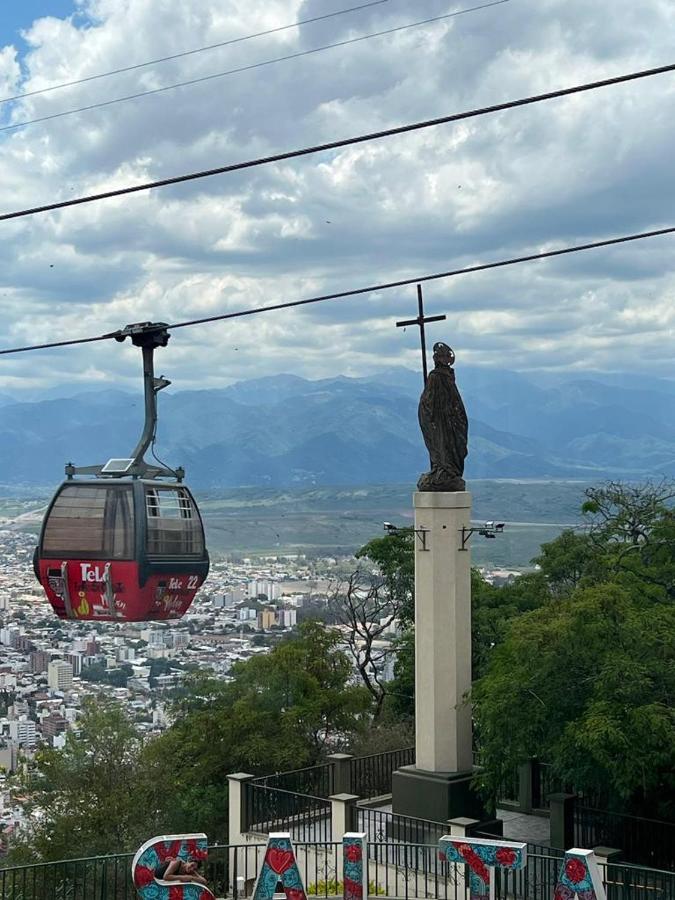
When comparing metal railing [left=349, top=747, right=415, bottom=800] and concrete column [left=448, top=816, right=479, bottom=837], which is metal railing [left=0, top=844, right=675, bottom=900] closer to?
concrete column [left=448, top=816, right=479, bottom=837]

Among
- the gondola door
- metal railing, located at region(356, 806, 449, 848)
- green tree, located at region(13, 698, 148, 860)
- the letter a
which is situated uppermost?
the gondola door

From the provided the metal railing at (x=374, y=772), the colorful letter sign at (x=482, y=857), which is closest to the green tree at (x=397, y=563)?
the metal railing at (x=374, y=772)

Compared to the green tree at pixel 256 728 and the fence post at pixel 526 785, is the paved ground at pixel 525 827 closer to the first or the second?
the fence post at pixel 526 785

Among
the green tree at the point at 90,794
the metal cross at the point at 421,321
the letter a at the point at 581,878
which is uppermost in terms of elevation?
the metal cross at the point at 421,321

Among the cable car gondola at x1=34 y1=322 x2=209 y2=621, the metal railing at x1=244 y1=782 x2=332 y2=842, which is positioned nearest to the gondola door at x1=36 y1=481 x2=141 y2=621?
the cable car gondola at x1=34 y1=322 x2=209 y2=621

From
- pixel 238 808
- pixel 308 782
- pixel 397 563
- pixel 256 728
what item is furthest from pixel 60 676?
pixel 238 808

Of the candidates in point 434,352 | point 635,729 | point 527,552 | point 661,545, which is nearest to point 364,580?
point 661,545
